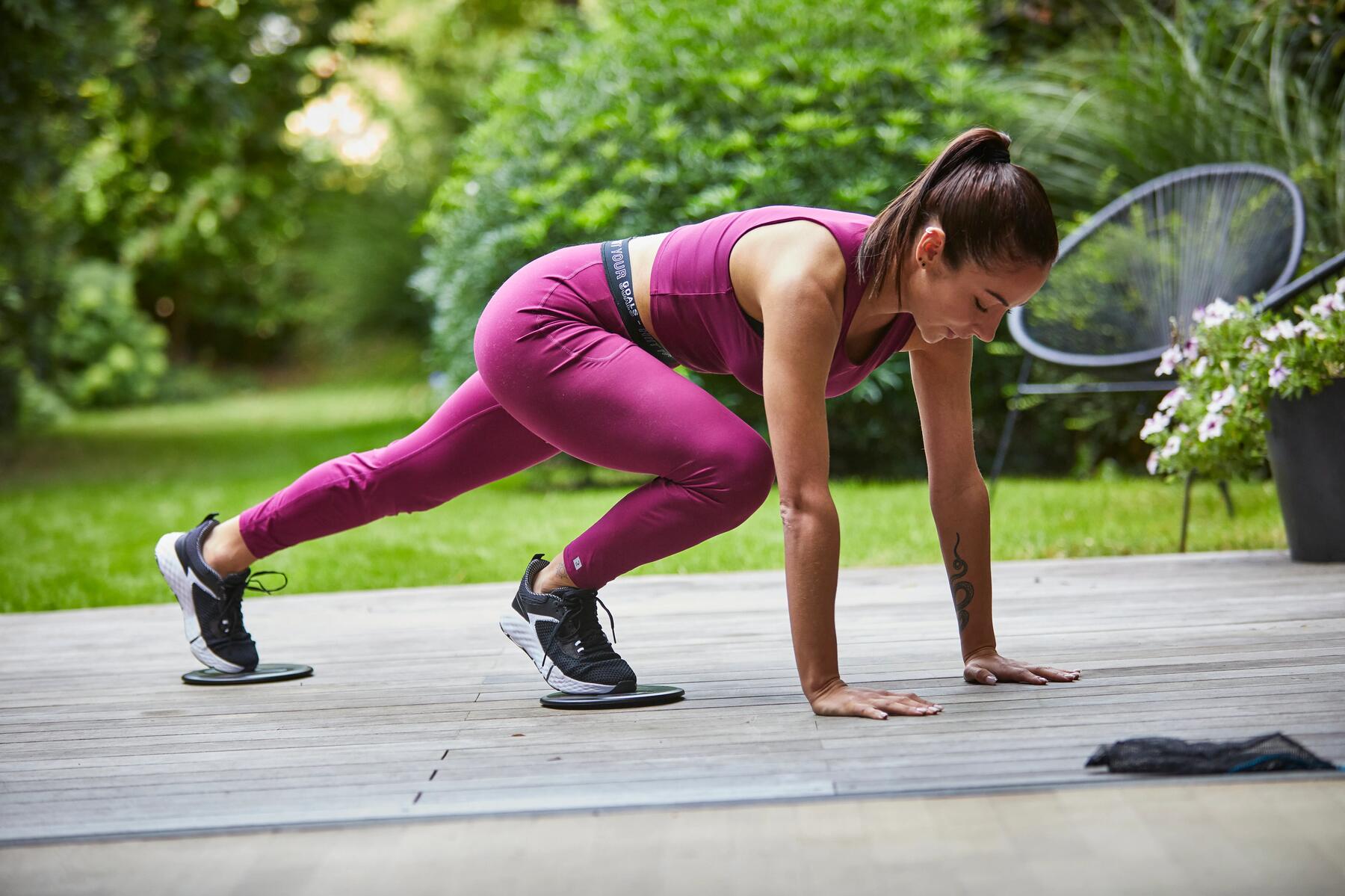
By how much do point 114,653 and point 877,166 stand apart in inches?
135

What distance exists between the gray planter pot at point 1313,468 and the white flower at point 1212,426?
0.12 metres

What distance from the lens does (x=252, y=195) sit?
41.0ft

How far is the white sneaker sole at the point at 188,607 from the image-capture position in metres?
2.39

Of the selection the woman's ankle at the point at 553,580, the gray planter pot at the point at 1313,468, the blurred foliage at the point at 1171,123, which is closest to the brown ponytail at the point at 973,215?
the woman's ankle at the point at 553,580

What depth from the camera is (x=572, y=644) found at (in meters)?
2.11

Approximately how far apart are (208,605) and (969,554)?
1448 mm

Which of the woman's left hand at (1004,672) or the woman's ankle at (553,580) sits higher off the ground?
the woman's ankle at (553,580)

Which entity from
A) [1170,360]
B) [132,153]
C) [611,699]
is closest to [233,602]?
[611,699]

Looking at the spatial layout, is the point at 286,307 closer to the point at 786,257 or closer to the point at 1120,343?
the point at 1120,343

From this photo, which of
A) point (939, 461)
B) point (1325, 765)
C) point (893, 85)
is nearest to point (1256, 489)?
point (893, 85)

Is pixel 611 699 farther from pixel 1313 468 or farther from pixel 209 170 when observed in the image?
pixel 209 170

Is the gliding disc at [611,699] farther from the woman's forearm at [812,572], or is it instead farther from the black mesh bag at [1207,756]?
the black mesh bag at [1207,756]

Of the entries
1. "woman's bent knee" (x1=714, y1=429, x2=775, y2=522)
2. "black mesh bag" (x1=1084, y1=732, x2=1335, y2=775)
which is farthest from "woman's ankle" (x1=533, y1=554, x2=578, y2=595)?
"black mesh bag" (x1=1084, y1=732, x2=1335, y2=775)

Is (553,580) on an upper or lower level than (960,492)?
→ lower
